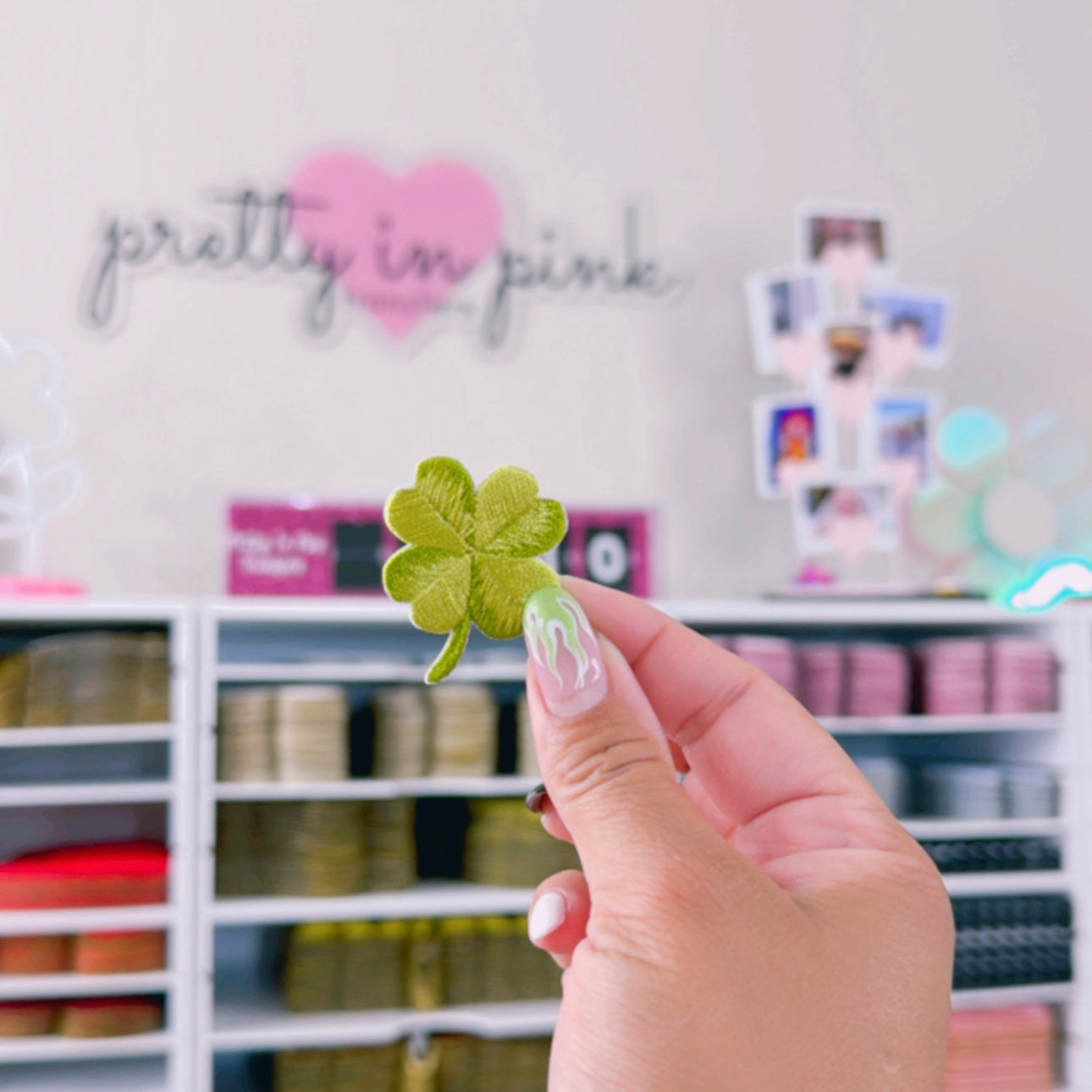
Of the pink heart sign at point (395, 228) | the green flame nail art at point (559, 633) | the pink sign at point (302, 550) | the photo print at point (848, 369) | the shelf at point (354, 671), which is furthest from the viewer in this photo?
the photo print at point (848, 369)

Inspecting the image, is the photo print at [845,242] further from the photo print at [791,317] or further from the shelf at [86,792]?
the shelf at [86,792]

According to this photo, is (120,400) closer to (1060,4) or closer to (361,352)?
(361,352)

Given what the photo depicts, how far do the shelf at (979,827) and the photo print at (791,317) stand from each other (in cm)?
A: 106

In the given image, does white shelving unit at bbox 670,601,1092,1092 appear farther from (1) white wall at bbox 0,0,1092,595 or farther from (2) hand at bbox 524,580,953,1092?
(2) hand at bbox 524,580,953,1092

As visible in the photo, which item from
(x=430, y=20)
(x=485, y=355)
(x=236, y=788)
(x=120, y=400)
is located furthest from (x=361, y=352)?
(x=236, y=788)

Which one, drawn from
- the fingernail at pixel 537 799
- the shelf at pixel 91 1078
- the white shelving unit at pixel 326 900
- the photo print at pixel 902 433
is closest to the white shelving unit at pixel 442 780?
the white shelving unit at pixel 326 900

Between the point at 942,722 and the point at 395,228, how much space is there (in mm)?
1637

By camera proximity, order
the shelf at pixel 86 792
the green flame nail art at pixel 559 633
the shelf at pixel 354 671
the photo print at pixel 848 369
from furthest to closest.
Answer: the photo print at pixel 848 369, the shelf at pixel 354 671, the shelf at pixel 86 792, the green flame nail art at pixel 559 633

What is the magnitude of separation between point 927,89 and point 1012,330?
65 cm

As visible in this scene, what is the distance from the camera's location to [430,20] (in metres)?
2.79

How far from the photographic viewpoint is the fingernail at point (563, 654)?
23.7 inches

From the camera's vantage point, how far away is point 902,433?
292 cm

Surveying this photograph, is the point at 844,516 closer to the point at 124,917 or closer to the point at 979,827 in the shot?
the point at 979,827

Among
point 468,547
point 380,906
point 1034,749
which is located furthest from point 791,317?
point 468,547
